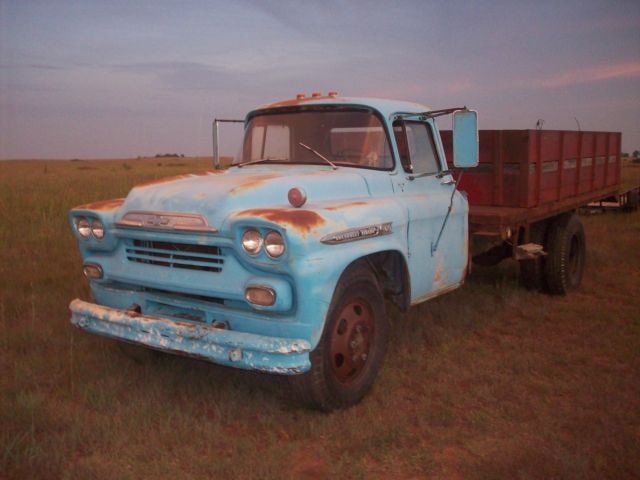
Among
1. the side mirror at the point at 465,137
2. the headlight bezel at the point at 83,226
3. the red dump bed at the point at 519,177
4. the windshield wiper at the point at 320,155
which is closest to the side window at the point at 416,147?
the side mirror at the point at 465,137

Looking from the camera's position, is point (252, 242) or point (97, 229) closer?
point (252, 242)

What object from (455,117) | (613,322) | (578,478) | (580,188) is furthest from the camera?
(580,188)

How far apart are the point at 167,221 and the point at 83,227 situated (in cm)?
86

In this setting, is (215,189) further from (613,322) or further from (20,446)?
(613,322)

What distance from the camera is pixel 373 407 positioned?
12.6 ft

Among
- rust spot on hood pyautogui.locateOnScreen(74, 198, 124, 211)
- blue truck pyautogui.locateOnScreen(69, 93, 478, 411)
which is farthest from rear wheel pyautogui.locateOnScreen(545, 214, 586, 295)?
rust spot on hood pyautogui.locateOnScreen(74, 198, 124, 211)

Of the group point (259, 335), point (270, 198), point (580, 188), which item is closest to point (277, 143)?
point (270, 198)

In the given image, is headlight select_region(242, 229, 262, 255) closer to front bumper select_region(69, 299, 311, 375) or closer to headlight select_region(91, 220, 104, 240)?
front bumper select_region(69, 299, 311, 375)

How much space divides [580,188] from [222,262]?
18.1 ft

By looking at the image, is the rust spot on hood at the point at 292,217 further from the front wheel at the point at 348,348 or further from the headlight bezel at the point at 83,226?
the headlight bezel at the point at 83,226

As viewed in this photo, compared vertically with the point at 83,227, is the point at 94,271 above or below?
below

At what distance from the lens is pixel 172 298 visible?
3668mm

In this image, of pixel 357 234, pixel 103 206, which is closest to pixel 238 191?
pixel 357 234

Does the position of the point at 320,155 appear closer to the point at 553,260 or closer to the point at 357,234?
the point at 357,234
